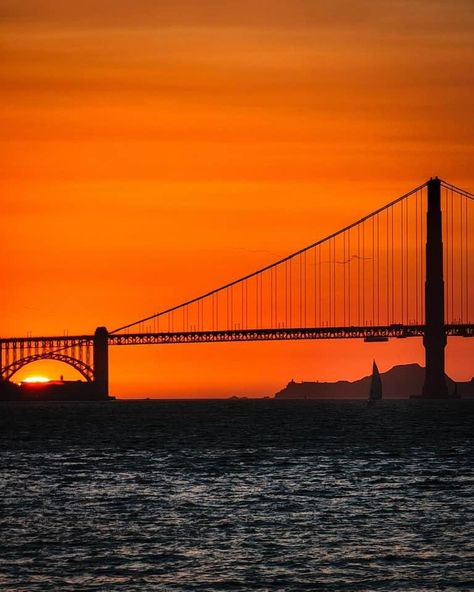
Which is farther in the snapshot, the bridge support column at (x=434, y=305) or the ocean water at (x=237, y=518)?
the bridge support column at (x=434, y=305)

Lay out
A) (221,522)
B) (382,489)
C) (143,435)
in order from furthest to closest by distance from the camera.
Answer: (143,435) < (382,489) < (221,522)

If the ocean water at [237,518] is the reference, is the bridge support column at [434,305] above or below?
above

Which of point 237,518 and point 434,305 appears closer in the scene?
point 237,518

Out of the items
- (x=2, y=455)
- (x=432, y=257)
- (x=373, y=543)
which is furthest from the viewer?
(x=432, y=257)

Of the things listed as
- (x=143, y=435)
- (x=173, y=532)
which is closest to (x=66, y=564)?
(x=173, y=532)

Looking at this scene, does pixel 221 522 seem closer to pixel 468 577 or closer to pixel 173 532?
pixel 173 532

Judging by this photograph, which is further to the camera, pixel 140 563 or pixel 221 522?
pixel 221 522

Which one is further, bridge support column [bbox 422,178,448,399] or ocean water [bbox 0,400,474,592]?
bridge support column [bbox 422,178,448,399]

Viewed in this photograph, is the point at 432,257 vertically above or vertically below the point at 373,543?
above
